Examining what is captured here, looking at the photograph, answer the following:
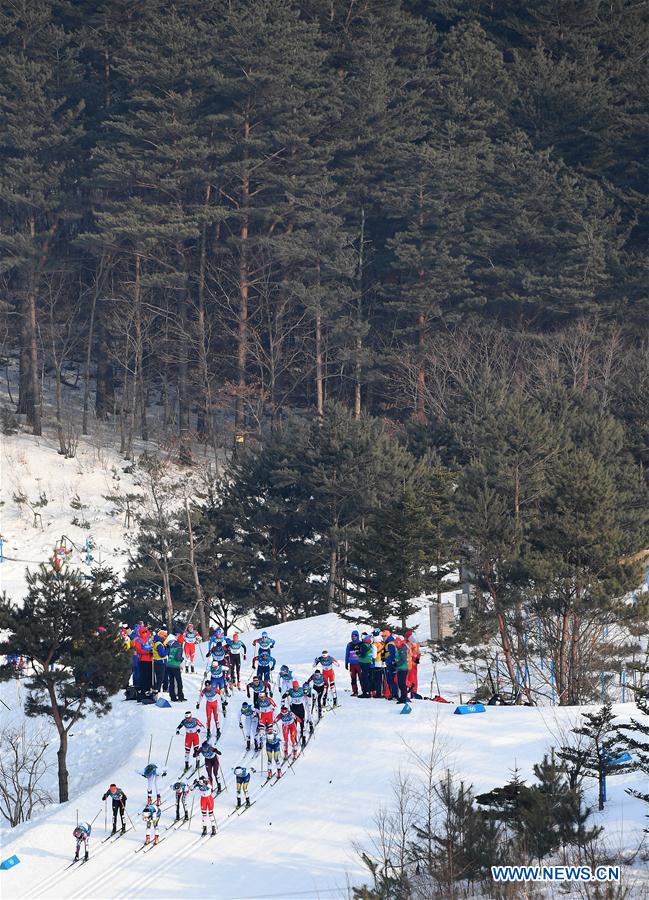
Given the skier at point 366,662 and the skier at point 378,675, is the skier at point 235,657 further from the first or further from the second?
the skier at point 378,675

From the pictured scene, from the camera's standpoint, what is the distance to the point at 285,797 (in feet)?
86.6

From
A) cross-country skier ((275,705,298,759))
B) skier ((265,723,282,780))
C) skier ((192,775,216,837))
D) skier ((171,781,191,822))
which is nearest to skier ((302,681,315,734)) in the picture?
cross-country skier ((275,705,298,759))

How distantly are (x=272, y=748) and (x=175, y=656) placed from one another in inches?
195

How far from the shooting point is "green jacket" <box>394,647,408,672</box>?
1198 inches

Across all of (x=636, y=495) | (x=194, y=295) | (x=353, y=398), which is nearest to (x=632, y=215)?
(x=353, y=398)

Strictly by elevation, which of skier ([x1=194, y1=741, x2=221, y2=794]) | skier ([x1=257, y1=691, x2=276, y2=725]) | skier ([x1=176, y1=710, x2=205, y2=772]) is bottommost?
skier ([x1=194, y1=741, x2=221, y2=794])

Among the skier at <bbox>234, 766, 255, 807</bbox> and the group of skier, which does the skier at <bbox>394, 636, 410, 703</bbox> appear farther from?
the skier at <bbox>234, 766, 255, 807</bbox>

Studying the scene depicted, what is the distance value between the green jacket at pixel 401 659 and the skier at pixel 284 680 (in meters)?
Answer: 2.32

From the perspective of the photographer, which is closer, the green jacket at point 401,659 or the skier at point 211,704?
the skier at point 211,704

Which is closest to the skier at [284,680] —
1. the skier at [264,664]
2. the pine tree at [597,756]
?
the skier at [264,664]

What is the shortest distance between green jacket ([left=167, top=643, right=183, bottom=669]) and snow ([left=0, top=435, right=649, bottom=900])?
918 millimetres

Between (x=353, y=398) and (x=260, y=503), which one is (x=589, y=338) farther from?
(x=260, y=503)

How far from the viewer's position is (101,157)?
66.4m

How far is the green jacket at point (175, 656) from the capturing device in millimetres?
31203
